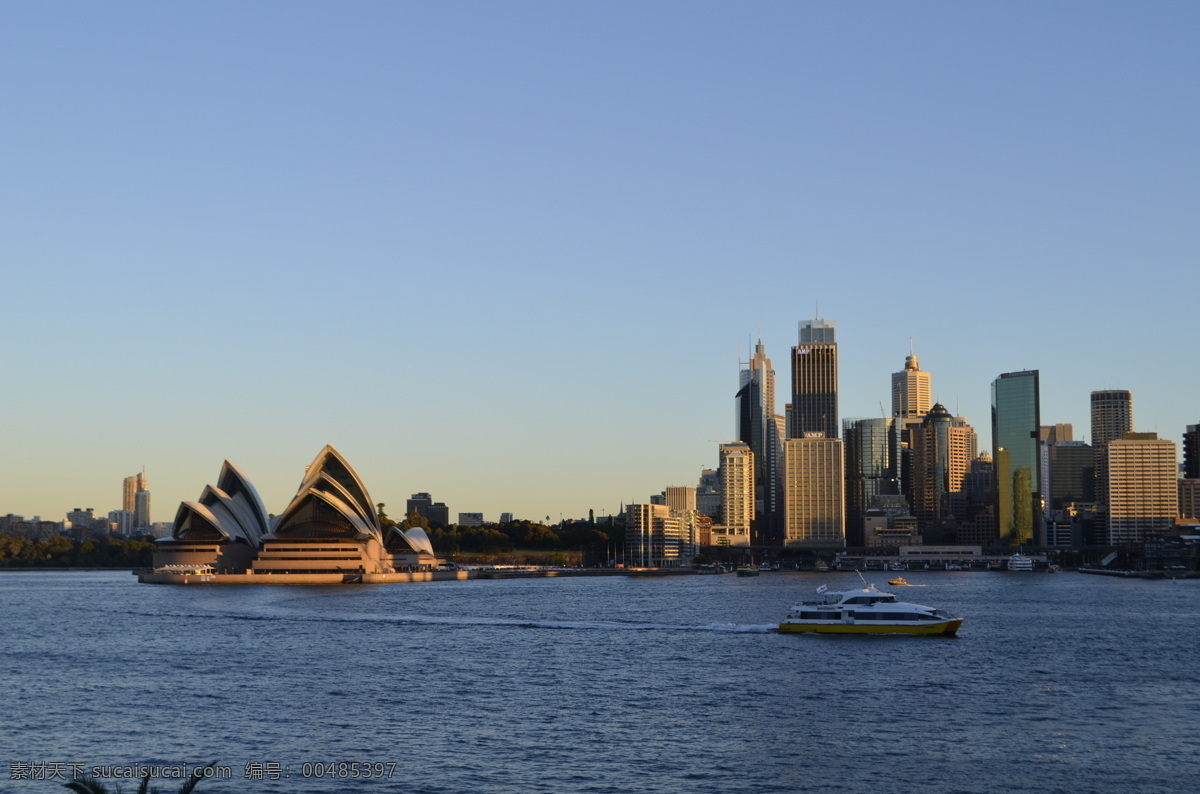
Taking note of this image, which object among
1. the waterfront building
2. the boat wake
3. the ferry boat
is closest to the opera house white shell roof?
the waterfront building

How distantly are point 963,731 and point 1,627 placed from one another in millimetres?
61892

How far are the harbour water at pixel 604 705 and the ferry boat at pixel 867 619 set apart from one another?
157cm

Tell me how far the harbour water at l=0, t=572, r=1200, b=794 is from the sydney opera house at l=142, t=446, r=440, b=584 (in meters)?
68.6

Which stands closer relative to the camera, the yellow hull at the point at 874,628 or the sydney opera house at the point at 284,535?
the yellow hull at the point at 874,628

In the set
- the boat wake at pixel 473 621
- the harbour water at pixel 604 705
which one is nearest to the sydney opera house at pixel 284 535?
the boat wake at pixel 473 621

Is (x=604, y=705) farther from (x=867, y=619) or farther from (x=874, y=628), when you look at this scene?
(x=867, y=619)

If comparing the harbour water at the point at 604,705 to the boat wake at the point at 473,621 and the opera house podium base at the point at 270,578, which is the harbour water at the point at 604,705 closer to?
the boat wake at the point at 473,621

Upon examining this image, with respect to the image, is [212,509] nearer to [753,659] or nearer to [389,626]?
[389,626]

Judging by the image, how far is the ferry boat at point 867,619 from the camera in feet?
229

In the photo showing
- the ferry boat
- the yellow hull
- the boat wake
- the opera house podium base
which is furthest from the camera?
the opera house podium base

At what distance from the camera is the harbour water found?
3425cm

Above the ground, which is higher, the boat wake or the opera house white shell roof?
the opera house white shell roof

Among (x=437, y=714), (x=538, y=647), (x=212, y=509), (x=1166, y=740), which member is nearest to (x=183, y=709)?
(x=437, y=714)

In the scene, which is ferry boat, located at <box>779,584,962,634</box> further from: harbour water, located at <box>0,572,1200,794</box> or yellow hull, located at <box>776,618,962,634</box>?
harbour water, located at <box>0,572,1200,794</box>
